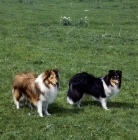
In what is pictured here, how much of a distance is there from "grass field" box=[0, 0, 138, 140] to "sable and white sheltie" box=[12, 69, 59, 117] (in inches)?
15.1

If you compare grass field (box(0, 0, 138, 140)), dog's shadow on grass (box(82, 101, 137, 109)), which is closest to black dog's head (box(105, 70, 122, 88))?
grass field (box(0, 0, 138, 140))

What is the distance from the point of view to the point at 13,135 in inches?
400

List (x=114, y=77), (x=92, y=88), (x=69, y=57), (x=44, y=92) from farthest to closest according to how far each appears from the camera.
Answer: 1. (x=69, y=57)
2. (x=92, y=88)
3. (x=114, y=77)
4. (x=44, y=92)

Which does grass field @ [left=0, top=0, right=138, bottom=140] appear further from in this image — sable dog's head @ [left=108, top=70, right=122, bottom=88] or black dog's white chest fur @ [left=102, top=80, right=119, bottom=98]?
sable dog's head @ [left=108, top=70, right=122, bottom=88]

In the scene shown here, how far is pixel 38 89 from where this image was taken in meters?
11.1

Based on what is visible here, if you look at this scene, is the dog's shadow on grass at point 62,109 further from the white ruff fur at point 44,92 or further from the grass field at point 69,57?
the white ruff fur at point 44,92

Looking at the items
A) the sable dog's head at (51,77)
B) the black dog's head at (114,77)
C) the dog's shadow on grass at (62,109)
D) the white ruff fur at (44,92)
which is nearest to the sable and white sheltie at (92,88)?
the black dog's head at (114,77)

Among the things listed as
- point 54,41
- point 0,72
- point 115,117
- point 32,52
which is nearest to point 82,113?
point 115,117

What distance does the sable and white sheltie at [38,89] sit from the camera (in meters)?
10.9

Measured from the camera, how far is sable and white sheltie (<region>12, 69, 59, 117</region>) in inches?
430

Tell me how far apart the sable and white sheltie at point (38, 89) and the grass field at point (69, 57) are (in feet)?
1.26

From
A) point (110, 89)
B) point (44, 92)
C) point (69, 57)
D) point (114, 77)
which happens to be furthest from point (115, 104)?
point (69, 57)

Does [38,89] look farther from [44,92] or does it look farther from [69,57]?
[69,57]

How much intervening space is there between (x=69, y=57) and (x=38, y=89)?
812cm
